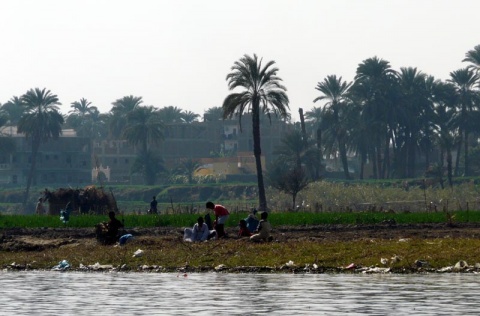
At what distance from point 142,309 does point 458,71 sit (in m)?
107

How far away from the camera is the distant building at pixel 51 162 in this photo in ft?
533

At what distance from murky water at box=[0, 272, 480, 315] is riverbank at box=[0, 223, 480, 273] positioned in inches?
57.7

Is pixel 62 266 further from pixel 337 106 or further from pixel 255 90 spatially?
pixel 337 106

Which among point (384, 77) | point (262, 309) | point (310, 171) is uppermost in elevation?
point (384, 77)

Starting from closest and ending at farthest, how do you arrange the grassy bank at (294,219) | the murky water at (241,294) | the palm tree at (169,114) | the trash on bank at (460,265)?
1. the murky water at (241,294)
2. the trash on bank at (460,265)
3. the grassy bank at (294,219)
4. the palm tree at (169,114)

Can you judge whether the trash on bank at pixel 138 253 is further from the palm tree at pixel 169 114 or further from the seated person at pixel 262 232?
the palm tree at pixel 169 114

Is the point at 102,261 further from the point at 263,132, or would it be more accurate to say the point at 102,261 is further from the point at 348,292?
the point at 263,132

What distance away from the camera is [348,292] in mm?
27391

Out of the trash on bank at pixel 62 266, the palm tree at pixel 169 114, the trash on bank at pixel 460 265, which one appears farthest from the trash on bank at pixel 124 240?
the palm tree at pixel 169 114

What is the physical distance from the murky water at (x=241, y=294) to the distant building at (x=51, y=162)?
130m

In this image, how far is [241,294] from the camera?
27.7 m

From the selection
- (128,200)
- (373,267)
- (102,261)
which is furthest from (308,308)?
(128,200)

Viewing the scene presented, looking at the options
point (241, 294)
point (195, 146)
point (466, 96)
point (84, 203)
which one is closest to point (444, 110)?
point (466, 96)

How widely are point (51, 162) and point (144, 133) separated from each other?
67.4 feet
